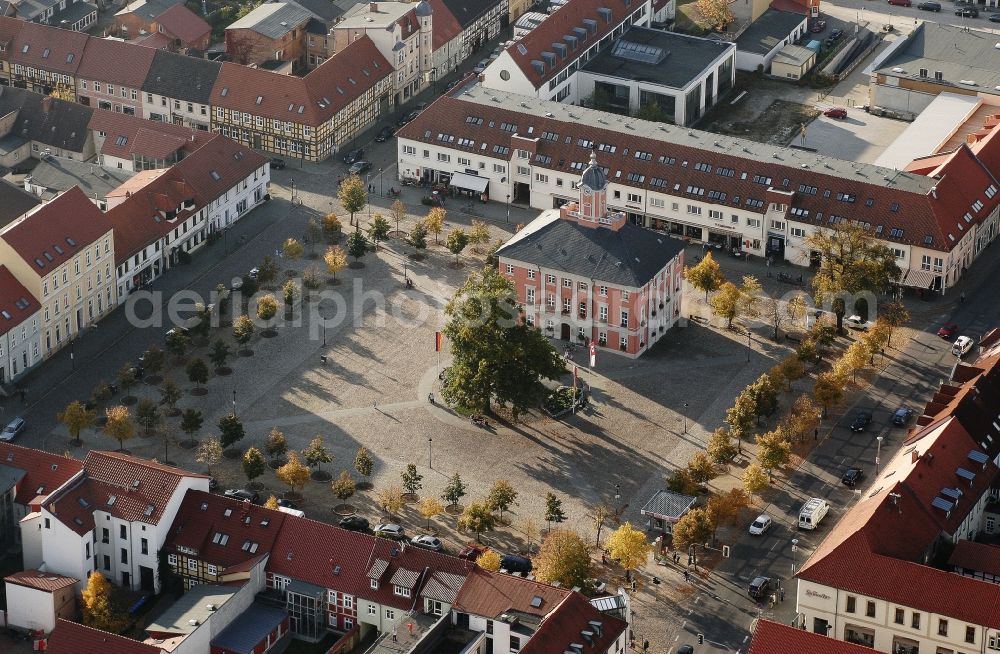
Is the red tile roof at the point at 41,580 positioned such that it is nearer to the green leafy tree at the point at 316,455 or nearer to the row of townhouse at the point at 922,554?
the green leafy tree at the point at 316,455

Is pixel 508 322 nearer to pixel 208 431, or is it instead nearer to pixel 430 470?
pixel 430 470

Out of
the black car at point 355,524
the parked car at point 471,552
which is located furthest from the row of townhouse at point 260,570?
the black car at point 355,524

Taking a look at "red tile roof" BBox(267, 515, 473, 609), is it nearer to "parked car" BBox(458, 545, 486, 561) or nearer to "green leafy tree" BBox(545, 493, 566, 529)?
"parked car" BBox(458, 545, 486, 561)

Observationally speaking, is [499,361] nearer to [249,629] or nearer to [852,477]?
[852,477]

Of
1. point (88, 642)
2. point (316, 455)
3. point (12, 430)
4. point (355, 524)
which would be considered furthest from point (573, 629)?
point (12, 430)

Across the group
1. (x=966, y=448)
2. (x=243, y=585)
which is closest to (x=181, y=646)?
(x=243, y=585)

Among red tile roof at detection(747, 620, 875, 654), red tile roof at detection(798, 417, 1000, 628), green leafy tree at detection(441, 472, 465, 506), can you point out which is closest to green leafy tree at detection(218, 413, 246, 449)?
green leafy tree at detection(441, 472, 465, 506)
